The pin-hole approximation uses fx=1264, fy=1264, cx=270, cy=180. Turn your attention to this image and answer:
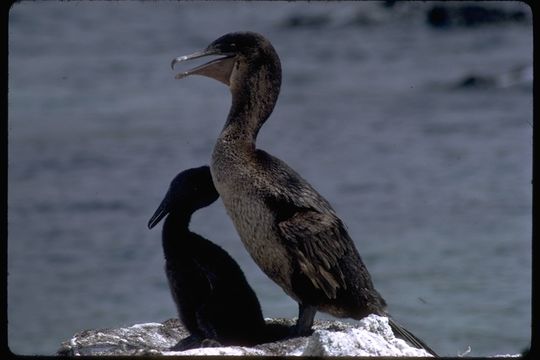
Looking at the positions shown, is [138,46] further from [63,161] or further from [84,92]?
[63,161]

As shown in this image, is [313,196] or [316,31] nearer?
[313,196]

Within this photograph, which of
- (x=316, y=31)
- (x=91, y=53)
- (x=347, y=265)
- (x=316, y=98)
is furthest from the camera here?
(x=316, y=31)

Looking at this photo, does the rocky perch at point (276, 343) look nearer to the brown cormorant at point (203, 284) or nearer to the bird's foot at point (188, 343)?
the bird's foot at point (188, 343)

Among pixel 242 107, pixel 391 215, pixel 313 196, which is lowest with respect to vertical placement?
pixel 391 215

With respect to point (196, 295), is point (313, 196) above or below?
above

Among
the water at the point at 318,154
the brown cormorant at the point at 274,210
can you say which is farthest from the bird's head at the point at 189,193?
the water at the point at 318,154

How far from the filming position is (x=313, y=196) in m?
6.96

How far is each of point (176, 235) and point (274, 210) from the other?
0.70 meters

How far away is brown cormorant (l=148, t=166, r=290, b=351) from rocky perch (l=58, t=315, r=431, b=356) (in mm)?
235

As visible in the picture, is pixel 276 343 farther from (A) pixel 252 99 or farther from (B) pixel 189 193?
(A) pixel 252 99

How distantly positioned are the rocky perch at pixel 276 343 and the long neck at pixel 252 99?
1.19m

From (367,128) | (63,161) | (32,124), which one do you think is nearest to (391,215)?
(367,128)

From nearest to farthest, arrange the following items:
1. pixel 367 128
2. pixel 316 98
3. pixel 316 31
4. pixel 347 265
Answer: pixel 347 265 → pixel 367 128 → pixel 316 98 → pixel 316 31
